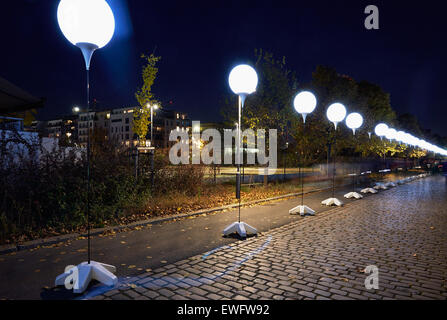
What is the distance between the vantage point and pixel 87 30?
3896 mm

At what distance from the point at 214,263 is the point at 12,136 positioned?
636 centimetres

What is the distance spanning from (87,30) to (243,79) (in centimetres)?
372

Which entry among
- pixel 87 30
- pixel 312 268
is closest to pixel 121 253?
pixel 312 268

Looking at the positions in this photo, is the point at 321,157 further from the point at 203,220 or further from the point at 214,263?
the point at 214,263

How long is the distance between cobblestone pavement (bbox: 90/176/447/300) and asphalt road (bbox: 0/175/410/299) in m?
0.45

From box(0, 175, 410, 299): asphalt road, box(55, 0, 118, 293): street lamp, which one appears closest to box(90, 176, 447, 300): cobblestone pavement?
box(55, 0, 118, 293): street lamp

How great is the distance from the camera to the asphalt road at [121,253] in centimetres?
401

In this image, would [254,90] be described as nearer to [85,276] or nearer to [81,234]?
[81,234]

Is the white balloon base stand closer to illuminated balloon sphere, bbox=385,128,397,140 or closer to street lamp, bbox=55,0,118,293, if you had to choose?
street lamp, bbox=55,0,118,293

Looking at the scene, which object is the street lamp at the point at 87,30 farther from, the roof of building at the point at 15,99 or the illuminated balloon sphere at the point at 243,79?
the roof of building at the point at 15,99

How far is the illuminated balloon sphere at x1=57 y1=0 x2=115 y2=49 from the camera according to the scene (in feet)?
12.4

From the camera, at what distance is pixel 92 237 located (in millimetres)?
6363
